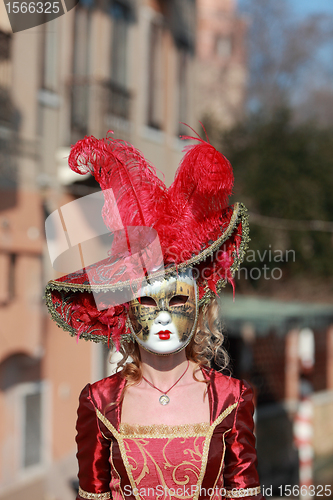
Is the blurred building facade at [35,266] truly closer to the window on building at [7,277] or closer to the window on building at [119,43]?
the window on building at [7,277]

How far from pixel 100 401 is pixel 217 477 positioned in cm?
47

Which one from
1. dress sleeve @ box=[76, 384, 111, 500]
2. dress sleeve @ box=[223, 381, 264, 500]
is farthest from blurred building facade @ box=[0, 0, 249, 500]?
dress sleeve @ box=[223, 381, 264, 500]

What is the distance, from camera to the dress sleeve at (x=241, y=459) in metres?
1.60

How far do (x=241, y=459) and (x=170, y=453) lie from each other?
0.25 m

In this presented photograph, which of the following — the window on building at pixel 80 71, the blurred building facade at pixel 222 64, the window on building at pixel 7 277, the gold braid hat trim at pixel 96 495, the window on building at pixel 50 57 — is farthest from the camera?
the blurred building facade at pixel 222 64

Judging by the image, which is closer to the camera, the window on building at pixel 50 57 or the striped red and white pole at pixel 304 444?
the window on building at pixel 50 57

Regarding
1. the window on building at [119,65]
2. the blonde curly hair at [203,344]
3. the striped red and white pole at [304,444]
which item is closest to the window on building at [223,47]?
the window on building at [119,65]

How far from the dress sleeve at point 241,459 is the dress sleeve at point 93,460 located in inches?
16.2

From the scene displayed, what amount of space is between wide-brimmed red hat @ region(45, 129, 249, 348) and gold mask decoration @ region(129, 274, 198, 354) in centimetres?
4

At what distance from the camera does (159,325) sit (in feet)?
5.06

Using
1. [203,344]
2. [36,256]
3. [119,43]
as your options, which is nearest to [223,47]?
[119,43]

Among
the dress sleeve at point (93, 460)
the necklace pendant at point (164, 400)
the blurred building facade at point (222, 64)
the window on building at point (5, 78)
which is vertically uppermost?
the blurred building facade at point (222, 64)

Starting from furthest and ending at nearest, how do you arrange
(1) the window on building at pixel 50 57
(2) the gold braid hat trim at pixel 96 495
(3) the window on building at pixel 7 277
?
(1) the window on building at pixel 50 57, (3) the window on building at pixel 7 277, (2) the gold braid hat trim at pixel 96 495

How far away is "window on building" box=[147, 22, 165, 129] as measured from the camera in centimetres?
547
